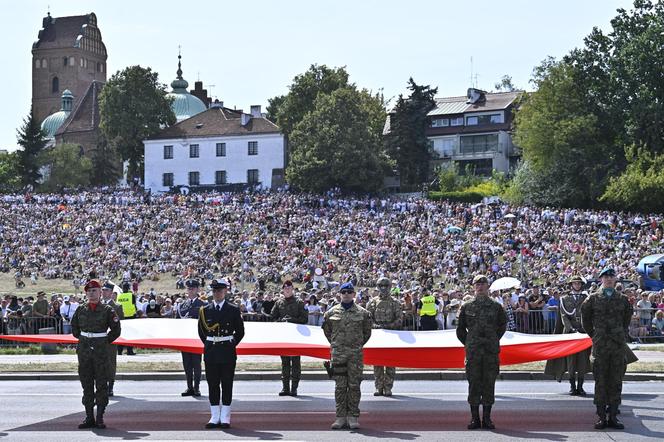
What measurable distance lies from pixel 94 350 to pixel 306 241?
52.8 metres

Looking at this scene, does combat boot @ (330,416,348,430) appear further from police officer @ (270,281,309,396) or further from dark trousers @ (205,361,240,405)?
police officer @ (270,281,309,396)

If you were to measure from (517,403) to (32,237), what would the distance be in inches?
2417

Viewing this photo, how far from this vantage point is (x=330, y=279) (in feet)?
198

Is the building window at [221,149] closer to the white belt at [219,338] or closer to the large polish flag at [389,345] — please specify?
the large polish flag at [389,345]

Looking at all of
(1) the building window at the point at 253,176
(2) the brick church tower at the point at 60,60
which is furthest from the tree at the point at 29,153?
(2) the brick church tower at the point at 60,60

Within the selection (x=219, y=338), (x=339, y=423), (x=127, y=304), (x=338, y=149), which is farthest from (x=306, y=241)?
(x=339, y=423)

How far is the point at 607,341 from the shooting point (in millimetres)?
16328

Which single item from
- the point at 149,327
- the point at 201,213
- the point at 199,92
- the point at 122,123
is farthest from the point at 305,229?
the point at 199,92

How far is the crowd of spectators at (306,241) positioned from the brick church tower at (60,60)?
84445 millimetres

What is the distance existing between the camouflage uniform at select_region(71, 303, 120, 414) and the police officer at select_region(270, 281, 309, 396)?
168 inches

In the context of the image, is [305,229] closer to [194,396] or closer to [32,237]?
[32,237]

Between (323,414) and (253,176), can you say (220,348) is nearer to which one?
(323,414)

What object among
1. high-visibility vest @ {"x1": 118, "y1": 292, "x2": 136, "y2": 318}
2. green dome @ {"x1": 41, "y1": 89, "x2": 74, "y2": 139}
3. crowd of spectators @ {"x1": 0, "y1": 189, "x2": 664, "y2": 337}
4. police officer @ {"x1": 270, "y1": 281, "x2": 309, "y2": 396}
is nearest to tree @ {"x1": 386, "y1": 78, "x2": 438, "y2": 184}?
crowd of spectators @ {"x1": 0, "y1": 189, "x2": 664, "y2": 337}

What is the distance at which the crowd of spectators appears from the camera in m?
58.3
